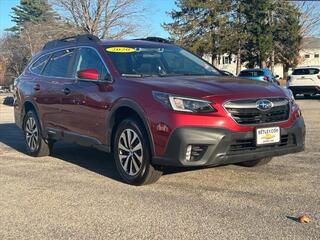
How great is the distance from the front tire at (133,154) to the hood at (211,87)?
1.75 ft

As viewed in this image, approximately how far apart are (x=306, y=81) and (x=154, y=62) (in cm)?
1619

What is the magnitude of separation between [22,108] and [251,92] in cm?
433

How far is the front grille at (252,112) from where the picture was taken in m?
5.28

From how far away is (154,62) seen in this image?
21.4 feet

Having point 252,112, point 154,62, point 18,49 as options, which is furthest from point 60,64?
point 18,49

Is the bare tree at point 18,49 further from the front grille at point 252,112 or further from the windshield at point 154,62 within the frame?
the front grille at point 252,112

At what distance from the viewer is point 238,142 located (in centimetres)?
531

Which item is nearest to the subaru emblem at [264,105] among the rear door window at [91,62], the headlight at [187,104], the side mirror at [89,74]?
the headlight at [187,104]

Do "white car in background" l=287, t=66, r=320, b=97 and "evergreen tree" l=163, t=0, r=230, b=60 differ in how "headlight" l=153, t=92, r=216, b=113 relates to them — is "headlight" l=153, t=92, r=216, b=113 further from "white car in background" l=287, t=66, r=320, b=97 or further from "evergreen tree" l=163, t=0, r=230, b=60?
"evergreen tree" l=163, t=0, r=230, b=60

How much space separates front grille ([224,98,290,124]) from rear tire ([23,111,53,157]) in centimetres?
362

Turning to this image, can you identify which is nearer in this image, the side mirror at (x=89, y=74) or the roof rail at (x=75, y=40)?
the side mirror at (x=89, y=74)

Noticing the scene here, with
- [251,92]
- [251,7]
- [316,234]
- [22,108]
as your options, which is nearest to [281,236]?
[316,234]

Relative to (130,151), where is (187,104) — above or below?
above

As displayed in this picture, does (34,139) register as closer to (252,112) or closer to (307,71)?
(252,112)
